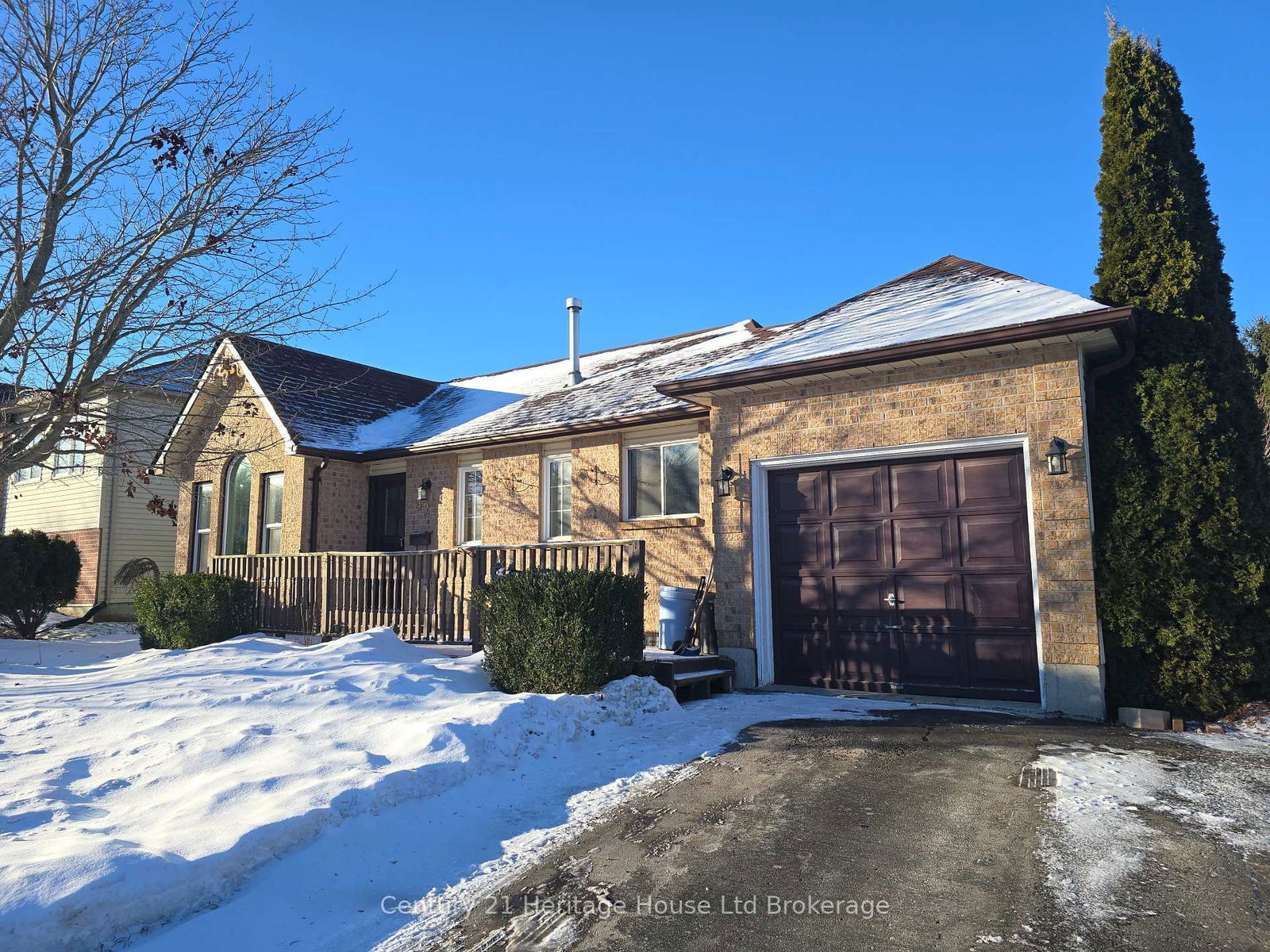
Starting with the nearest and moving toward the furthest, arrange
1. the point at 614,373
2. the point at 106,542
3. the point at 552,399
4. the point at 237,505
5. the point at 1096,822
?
1. the point at 1096,822
2. the point at 552,399
3. the point at 614,373
4. the point at 237,505
5. the point at 106,542

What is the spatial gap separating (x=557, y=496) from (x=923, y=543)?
6805 millimetres

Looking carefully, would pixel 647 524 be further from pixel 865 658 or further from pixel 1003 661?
pixel 1003 661

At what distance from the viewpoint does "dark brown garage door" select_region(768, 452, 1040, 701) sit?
8.49 m

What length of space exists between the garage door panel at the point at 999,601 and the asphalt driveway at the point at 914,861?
2.06m

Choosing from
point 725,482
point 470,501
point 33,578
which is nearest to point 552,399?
point 470,501

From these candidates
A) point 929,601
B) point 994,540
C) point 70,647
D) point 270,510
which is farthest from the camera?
point 270,510

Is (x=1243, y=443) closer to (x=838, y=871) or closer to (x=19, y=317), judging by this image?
(x=838, y=871)

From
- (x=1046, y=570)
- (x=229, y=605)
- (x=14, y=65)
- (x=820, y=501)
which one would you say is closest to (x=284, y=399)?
(x=229, y=605)

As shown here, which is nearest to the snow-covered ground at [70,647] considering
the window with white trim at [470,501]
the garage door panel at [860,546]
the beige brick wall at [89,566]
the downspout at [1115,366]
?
the beige brick wall at [89,566]

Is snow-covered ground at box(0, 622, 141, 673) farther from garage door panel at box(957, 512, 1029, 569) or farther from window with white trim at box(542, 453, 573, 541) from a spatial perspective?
garage door panel at box(957, 512, 1029, 569)

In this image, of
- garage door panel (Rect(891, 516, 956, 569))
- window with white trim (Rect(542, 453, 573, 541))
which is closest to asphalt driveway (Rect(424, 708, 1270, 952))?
garage door panel (Rect(891, 516, 956, 569))

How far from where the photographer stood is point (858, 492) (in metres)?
9.41

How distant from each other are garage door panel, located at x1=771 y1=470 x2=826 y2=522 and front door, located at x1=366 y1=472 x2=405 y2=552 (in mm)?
8749

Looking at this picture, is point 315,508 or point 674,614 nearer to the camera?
point 674,614
